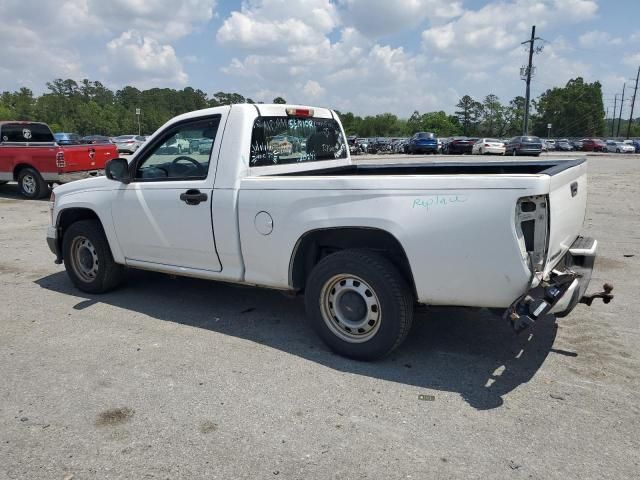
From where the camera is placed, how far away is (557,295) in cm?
337

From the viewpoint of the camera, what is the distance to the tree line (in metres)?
79.1

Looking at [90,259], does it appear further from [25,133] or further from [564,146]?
[564,146]

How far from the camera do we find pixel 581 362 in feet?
12.8

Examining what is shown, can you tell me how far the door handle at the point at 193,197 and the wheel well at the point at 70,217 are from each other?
5.15 ft

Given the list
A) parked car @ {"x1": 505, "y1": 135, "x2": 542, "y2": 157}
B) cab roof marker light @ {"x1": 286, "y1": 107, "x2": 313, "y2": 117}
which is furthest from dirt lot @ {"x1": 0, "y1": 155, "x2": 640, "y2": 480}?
parked car @ {"x1": 505, "y1": 135, "x2": 542, "y2": 157}

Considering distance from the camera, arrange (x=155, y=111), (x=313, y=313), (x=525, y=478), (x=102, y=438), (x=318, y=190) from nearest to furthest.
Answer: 1. (x=525, y=478)
2. (x=102, y=438)
3. (x=318, y=190)
4. (x=313, y=313)
5. (x=155, y=111)

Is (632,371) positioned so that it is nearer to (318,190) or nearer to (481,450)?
(481,450)

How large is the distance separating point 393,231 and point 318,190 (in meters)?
0.66

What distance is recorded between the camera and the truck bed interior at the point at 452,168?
14.9 feet

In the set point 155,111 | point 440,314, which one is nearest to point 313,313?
point 440,314

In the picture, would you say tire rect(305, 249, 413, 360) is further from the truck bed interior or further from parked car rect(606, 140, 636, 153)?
parked car rect(606, 140, 636, 153)

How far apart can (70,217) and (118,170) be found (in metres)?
1.25

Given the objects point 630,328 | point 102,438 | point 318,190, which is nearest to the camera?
point 102,438

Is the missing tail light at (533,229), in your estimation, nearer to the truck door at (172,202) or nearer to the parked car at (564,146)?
the truck door at (172,202)
